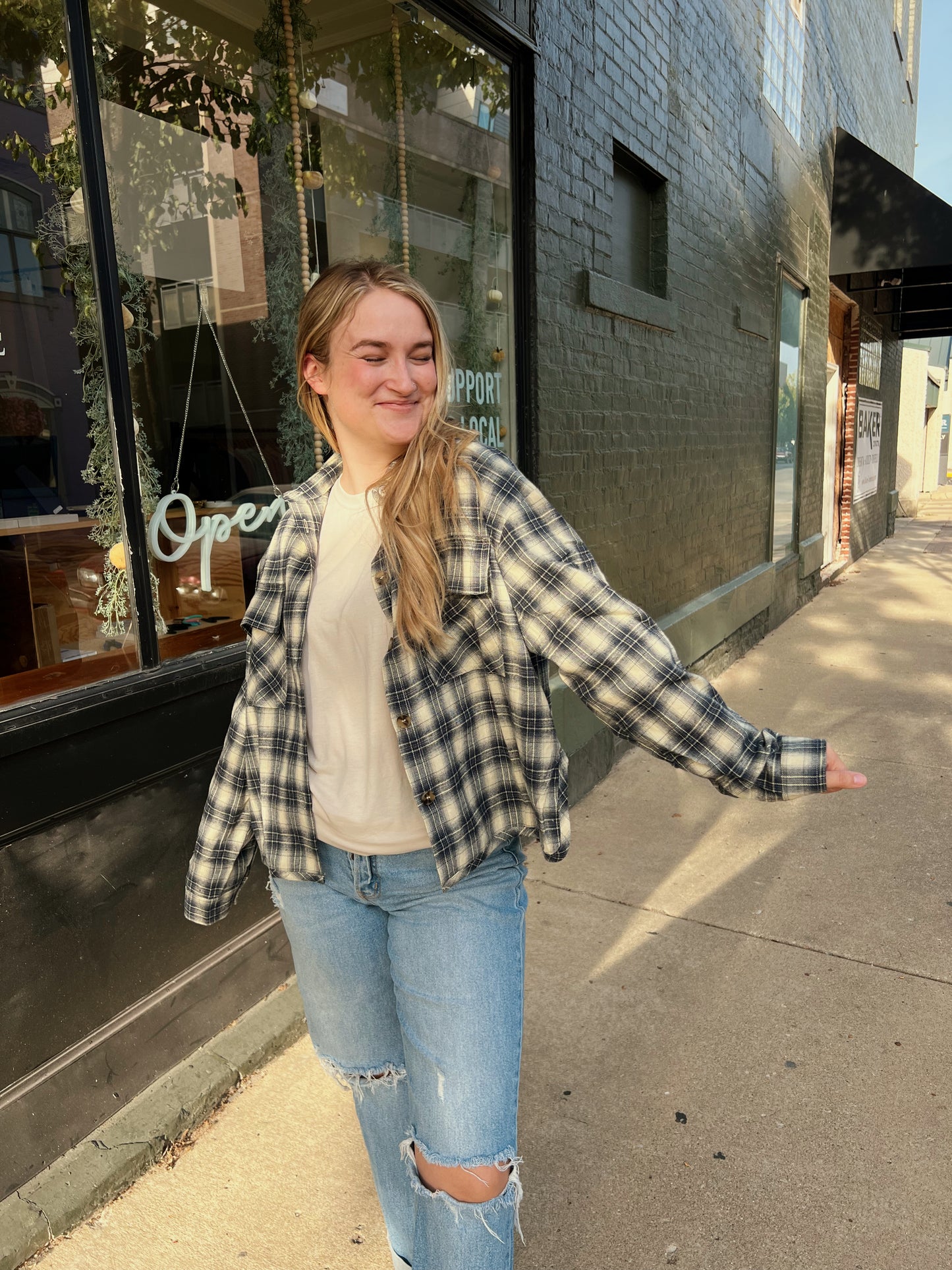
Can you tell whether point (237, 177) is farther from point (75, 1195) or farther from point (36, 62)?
point (75, 1195)

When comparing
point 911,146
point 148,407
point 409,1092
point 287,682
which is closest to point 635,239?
point 148,407

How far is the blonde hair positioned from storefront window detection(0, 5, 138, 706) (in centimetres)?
128

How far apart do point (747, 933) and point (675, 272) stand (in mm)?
4132

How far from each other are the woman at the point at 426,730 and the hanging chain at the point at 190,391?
1.45m

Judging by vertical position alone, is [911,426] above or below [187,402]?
below

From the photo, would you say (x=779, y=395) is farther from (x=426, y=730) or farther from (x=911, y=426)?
(x=911, y=426)

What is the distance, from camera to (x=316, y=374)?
1.74 metres

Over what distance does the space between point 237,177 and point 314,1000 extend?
2.85 metres

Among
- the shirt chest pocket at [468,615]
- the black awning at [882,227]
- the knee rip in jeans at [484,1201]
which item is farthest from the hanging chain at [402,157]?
the black awning at [882,227]

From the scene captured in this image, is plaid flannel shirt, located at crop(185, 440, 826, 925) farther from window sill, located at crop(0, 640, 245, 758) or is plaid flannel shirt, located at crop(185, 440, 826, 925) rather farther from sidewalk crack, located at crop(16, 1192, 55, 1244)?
sidewalk crack, located at crop(16, 1192, 55, 1244)

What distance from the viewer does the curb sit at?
2236 millimetres

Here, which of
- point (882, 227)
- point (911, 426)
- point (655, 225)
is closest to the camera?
point (655, 225)

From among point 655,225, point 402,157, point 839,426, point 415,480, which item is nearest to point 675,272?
point 655,225

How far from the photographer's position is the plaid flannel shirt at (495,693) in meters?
1.47
